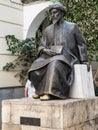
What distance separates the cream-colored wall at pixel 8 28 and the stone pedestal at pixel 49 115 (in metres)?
4.68

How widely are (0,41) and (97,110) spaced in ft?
16.0

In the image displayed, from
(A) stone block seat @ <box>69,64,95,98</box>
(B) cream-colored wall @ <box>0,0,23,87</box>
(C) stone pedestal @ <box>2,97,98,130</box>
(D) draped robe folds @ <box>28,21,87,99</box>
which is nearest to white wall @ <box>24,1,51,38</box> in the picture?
(B) cream-colored wall @ <box>0,0,23,87</box>

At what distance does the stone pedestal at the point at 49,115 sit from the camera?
225 inches

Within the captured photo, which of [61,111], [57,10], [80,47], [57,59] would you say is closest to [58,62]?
[57,59]

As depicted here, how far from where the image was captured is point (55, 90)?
6105 mm

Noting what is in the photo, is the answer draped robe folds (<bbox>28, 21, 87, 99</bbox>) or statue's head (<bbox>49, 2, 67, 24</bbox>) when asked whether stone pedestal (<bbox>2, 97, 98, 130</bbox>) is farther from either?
statue's head (<bbox>49, 2, 67, 24</bbox>)

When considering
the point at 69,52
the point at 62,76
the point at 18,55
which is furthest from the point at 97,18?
the point at 62,76

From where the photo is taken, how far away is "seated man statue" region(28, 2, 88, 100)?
6145 mm

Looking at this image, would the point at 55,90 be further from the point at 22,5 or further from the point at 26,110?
the point at 22,5

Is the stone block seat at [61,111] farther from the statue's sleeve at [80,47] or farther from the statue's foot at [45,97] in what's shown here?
the statue's sleeve at [80,47]

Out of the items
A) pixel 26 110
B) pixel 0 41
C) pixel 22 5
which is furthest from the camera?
pixel 22 5

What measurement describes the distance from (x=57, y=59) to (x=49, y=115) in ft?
3.37

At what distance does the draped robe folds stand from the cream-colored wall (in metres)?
4.18

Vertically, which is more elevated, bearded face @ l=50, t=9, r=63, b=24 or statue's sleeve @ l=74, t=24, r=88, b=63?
bearded face @ l=50, t=9, r=63, b=24
